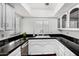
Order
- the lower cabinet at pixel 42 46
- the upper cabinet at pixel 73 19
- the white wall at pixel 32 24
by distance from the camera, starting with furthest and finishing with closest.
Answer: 1. the white wall at pixel 32 24
2. the lower cabinet at pixel 42 46
3. the upper cabinet at pixel 73 19

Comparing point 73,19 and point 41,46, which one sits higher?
point 73,19

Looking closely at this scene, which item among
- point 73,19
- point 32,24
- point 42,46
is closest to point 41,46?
point 42,46

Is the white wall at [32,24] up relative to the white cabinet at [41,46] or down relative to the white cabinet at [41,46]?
up

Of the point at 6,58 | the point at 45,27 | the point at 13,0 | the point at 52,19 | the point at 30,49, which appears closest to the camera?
the point at 6,58

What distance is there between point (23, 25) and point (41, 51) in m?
2.40

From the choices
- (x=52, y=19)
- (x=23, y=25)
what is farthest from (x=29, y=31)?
(x=52, y=19)

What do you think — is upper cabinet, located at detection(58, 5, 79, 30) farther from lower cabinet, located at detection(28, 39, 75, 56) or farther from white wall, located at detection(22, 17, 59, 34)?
white wall, located at detection(22, 17, 59, 34)

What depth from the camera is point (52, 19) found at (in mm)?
5652

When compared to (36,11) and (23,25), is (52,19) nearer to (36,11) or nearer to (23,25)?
(36,11)

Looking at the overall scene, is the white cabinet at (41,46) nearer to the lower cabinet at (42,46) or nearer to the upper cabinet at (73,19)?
the lower cabinet at (42,46)

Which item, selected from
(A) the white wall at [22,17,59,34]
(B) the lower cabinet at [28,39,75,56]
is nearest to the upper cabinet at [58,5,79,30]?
(B) the lower cabinet at [28,39,75,56]

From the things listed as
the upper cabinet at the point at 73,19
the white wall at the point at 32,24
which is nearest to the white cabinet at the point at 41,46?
the upper cabinet at the point at 73,19

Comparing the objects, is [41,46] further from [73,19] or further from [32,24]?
[32,24]

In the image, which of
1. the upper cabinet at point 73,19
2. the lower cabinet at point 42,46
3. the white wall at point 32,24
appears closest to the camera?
the upper cabinet at point 73,19
